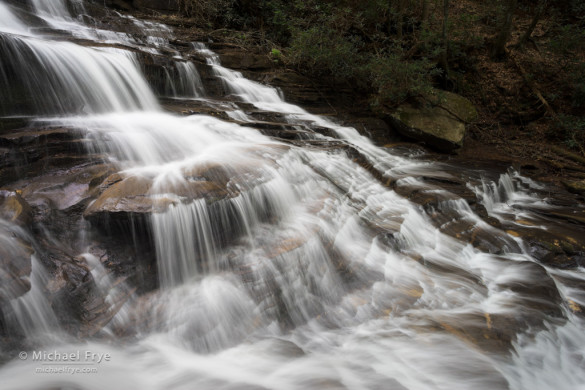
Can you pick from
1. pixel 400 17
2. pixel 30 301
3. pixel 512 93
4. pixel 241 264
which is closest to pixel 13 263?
pixel 30 301

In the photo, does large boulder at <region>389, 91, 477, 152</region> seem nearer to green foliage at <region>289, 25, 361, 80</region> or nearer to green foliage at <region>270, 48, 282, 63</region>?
green foliage at <region>289, 25, 361, 80</region>

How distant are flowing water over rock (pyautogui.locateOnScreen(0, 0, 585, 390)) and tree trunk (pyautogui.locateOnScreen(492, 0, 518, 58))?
8.25 m

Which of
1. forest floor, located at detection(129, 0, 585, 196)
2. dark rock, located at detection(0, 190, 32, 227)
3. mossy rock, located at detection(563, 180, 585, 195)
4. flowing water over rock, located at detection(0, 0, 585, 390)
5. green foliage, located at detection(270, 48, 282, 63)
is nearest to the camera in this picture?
flowing water over rock, located at detection(0, 0, 585, 390)

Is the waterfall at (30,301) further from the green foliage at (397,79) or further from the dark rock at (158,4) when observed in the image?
the dark rock at (158,4)

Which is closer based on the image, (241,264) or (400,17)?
(241,264)

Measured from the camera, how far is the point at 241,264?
12.1 ft

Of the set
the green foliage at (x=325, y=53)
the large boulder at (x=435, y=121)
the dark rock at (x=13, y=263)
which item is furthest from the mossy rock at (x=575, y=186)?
the dark rock at (x=13, y=263)

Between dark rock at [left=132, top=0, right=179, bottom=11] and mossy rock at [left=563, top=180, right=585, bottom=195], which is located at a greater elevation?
dark rock at [left=132, top=0, right=179, bottom=11]

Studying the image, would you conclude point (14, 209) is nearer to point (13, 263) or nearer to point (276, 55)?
point (13, 263)

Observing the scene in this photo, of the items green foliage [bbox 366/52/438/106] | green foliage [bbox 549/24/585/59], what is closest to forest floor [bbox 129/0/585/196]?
green foliage [bbox 549/24/585/59]

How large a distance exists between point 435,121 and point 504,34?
6101 mm

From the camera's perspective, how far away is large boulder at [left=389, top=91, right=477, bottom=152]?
827 cm

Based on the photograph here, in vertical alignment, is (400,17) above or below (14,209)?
above

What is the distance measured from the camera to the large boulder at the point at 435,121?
827 centimetres
